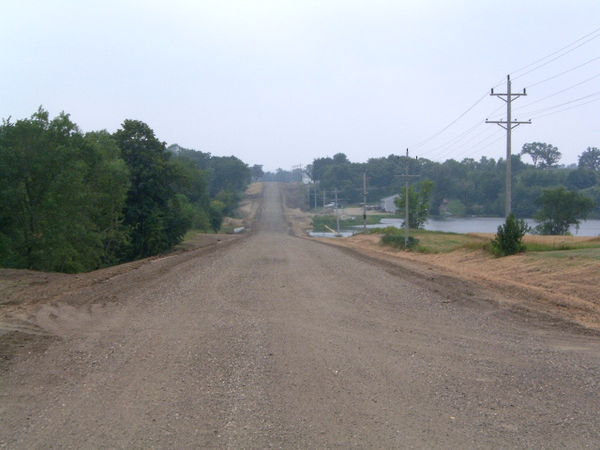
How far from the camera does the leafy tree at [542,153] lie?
115 m

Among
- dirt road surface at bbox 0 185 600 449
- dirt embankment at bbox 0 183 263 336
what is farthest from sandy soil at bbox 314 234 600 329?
dirt embankment at bbox 0 183 263 336

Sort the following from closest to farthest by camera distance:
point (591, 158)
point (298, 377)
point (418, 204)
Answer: point (298, 377) → point (418, 204) → point (591, 158)

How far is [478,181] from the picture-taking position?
8038 centimetres

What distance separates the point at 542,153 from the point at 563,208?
199ft

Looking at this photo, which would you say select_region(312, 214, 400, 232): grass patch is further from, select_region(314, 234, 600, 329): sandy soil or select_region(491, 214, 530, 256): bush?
select_region(314, 234, 600, 329): sandy soil

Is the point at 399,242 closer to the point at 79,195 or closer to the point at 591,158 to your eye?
the point at 79,195

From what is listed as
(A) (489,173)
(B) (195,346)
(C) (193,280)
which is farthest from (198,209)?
(B) (195,346)

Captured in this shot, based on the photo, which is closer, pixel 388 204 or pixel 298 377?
pixel 298 377

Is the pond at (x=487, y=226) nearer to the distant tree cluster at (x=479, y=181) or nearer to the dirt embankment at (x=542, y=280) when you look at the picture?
the distant tree cluster at (x=479, y=181)

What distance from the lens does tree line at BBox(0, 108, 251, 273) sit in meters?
31.6

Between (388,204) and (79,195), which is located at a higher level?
(79,195)

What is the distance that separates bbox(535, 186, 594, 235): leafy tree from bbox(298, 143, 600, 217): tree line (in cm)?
153

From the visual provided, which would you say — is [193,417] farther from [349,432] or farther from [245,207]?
[245,207]

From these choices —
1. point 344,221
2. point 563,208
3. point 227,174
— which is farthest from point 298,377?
point 227,174
